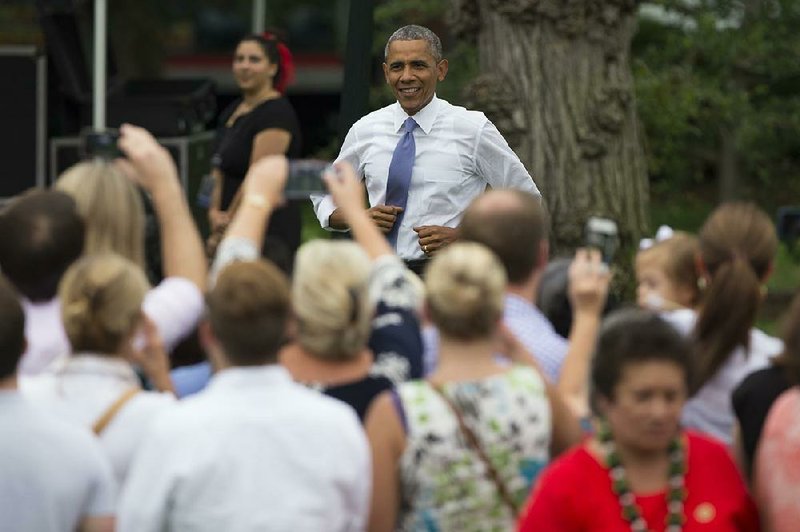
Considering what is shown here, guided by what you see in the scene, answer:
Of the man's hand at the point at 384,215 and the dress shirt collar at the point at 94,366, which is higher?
the dress shirt collar at the point at 94,366

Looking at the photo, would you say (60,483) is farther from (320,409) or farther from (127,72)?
(127,72)

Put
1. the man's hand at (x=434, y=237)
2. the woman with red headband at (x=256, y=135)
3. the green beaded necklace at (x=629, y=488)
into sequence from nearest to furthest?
the green beaded necklace at (x=629, y=488), the man's hand at (x=434, y=237), the woman with red headband at (x=256, y=135)

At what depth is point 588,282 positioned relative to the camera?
432cm

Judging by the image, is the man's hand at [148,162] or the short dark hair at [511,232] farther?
the man's hand at [148,162]

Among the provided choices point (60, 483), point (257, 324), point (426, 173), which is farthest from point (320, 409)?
point (426, 173)

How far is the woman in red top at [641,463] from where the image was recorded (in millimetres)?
3830

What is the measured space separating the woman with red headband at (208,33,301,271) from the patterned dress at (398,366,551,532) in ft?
14.5

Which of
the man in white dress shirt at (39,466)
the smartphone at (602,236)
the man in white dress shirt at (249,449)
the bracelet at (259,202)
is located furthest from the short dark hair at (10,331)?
the smartphone at (602,236)

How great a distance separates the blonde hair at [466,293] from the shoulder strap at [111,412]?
69cm

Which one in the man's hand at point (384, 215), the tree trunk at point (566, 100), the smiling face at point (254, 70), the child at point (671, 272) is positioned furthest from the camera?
the tree trunk at point (566, 100)

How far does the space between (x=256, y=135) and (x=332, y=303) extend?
186 inches

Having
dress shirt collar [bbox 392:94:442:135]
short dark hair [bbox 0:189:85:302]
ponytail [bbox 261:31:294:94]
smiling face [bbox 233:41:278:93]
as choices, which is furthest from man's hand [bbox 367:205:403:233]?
short dark hair [bbox 0:189:85:302]

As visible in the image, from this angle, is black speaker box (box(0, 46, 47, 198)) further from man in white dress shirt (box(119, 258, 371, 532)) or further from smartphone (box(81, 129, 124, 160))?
man in white dress shirt (box(119, 258, 371, 532))

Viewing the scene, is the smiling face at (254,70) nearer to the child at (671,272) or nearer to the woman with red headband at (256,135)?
the woman with red headband at (256,135)
